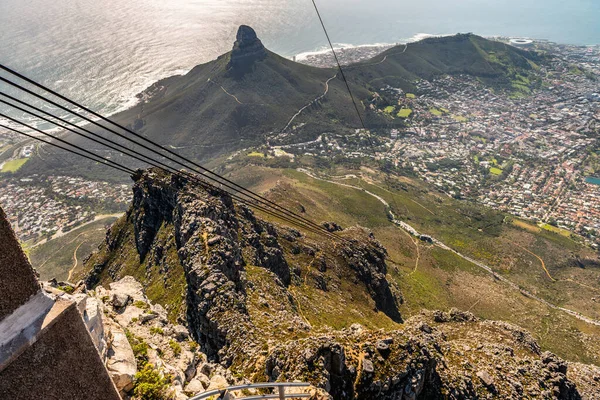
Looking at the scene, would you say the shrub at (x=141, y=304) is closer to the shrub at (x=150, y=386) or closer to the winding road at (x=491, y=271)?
the shrub at (x=150, y=386)

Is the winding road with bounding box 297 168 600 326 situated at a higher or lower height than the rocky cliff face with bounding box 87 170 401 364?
lower

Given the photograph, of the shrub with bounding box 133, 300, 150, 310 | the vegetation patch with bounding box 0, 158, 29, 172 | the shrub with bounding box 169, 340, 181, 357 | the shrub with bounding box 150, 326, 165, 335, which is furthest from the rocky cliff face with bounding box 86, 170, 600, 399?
the vegetation patch with bounding box 0, 158, 29, 172

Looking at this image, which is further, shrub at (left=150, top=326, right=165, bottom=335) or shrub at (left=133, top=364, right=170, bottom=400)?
shrub at (left=150, top=326, right=165, bottom=335)

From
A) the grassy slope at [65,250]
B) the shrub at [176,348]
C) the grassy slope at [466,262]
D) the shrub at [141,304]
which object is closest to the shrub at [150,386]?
the shrub at [176,348]

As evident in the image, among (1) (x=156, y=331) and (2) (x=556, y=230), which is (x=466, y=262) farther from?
(1) (x=156, y=331)

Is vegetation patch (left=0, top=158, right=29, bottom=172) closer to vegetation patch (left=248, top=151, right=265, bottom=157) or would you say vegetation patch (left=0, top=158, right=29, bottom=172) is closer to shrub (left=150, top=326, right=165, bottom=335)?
vegetation patch (left=248, top=151, right=265, bottom=157)

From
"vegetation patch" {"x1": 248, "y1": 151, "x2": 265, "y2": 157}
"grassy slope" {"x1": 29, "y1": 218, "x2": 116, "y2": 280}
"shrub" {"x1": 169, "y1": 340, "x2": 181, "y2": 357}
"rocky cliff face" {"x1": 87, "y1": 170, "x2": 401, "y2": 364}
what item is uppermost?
"shrub" {"x1": 169, "y1": 340, "x2": 181, "y2": 357}

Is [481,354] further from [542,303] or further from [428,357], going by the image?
[542,303]

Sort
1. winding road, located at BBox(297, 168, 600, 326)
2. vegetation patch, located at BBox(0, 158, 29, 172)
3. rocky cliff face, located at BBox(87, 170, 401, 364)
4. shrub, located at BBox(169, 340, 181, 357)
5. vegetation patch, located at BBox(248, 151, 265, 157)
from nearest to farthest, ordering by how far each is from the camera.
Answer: shrub, located at BBox(169, 340, 181, 357) → rocky cliff face, located at BBox(87, 170, 401, 364) → winding road, located at BBox(297, 168, 600, 326) → vegetation patch, located at BBox(0, 158, 29, 172) → vegetation patch, located at BBox(248, 151, 265, 157)

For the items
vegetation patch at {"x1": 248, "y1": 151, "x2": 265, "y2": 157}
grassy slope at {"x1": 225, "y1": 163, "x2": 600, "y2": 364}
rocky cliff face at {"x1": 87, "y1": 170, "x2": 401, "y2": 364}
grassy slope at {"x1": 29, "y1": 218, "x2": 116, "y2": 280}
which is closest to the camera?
rocky cliff face at {"x1": 87, "y1": 170, "x2": 401, "y2": 364}
